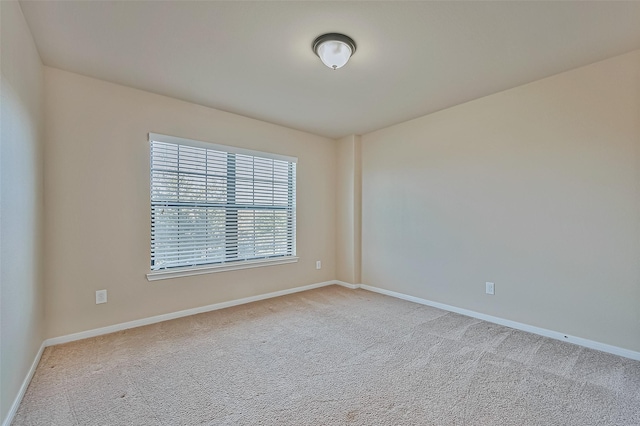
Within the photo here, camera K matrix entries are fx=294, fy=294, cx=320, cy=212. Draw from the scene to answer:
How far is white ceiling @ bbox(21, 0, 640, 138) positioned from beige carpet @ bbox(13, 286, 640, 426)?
2386 mm

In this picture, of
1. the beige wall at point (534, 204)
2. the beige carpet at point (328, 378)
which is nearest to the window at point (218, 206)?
the beige carpet at point (328, 378)

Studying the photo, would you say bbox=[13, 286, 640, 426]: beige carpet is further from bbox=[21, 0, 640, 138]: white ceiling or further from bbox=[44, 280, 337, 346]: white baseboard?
bbox=[21, 0, 640, 138]: white ceiling

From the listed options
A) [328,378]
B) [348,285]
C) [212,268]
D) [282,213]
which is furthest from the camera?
[348,285]

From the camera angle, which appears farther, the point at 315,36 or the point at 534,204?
the point at 534,204

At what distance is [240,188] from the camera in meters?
3.72

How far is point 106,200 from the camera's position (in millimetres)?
2797

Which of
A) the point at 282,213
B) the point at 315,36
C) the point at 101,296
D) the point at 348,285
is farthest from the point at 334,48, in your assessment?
the point at 348,285

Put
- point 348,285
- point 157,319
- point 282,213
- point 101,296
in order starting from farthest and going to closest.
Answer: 1. point 348,285
2. point 282,213
3. point 157,319
4. point 101,296

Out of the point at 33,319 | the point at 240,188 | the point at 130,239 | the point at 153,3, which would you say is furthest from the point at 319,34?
the point at 33,319

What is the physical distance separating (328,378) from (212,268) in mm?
1997

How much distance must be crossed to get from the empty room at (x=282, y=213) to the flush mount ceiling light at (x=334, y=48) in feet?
0.05

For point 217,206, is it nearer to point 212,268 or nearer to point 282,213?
point 212,268

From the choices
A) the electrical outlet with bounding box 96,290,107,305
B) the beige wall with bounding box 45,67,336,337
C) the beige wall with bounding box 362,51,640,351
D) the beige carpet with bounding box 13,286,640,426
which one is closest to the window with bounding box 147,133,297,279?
the beige wall with bounding box 45,67,336,337

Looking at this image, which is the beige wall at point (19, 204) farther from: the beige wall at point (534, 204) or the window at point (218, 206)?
the beige wall at point (534, 204)
